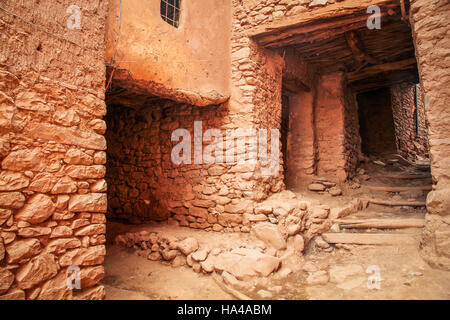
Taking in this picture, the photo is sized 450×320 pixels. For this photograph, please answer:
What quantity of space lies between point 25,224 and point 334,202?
14.5 feet

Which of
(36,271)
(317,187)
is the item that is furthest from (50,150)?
(317,187)

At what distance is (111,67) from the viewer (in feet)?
9.25

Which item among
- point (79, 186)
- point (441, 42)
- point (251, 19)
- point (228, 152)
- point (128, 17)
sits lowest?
point (79, 186)

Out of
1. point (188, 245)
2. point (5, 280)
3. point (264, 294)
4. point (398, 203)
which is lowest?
point (264, 294)

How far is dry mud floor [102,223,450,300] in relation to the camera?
248 centimetres

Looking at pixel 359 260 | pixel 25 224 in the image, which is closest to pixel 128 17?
pixel 25 224

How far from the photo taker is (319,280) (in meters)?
2.88

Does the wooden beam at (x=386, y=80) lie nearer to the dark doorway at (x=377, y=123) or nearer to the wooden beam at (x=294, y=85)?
the dark doorway at (x=377, y=123)

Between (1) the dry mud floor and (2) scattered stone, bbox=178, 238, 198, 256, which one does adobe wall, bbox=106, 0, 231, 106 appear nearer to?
(2) scattered stone, bbox=178, 238, 198, 256

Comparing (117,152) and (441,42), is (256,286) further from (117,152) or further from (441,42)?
(117,152)

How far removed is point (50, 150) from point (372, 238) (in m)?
3.66

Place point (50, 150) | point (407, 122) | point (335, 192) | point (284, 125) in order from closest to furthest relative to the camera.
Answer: point (50, 150) → point (335, 192) → point (284, 125) → point (407, 122)

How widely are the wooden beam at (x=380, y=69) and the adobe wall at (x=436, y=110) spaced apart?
2.96m

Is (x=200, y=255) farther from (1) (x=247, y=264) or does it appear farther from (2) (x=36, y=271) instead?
(2) (x=36, y=271)
